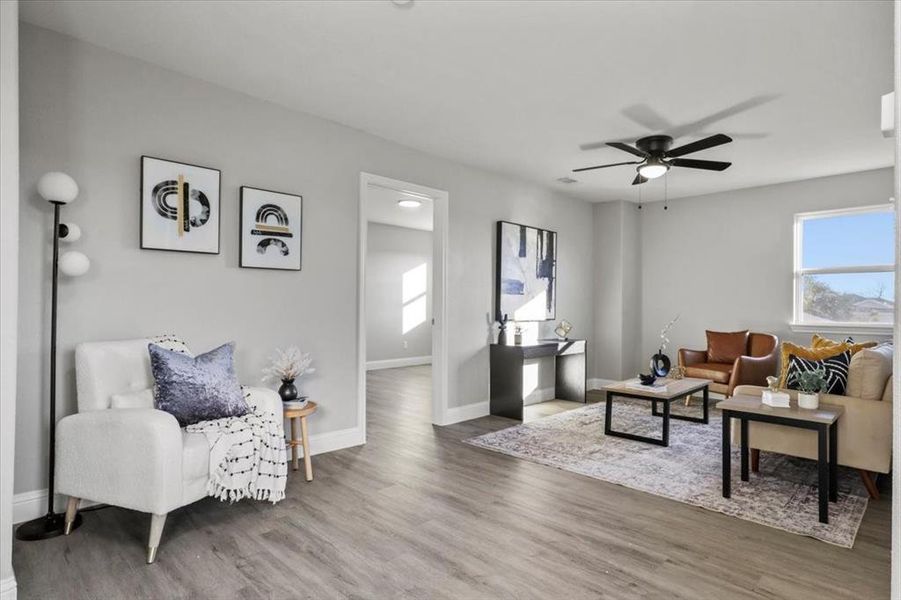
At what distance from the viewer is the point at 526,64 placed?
9.76ft

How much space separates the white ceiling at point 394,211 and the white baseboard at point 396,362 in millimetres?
2398

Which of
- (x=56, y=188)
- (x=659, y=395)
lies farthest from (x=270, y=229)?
(x=659, y=395)

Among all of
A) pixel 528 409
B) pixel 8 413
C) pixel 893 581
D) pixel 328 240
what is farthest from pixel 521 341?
pixel 893 581

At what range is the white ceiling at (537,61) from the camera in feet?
8.05

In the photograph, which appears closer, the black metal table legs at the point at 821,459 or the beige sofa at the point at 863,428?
the black metal table legs at the point at 821,459

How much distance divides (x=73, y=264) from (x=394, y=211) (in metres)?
5.30

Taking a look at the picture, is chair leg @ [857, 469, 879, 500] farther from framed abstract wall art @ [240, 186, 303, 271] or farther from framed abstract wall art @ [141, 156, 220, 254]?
framed abstract wall art @ [141, 156, 220, 254]

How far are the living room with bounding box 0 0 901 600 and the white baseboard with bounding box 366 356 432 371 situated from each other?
3850mm

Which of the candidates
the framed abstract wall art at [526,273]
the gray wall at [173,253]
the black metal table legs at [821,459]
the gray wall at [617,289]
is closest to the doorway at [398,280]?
the framed abstract wall art at [526,273]

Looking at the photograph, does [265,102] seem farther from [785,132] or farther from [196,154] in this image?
[785,132]

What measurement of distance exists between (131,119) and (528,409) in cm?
436

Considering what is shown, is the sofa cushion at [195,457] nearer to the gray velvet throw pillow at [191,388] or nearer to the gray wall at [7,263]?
the gray velvet throw pillow at [191,388]

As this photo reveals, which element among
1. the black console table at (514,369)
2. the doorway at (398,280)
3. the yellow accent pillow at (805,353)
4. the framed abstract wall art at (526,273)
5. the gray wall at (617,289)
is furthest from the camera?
the doorway at (398,280)

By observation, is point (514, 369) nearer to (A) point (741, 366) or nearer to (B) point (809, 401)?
(A) point (741, 366)
